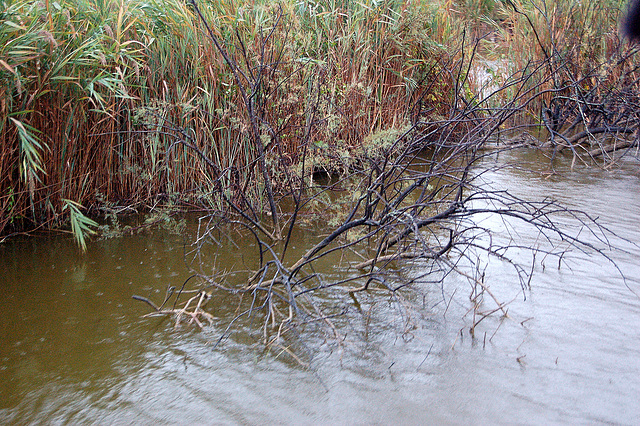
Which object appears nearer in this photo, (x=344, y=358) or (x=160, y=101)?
(x=344, y=358)

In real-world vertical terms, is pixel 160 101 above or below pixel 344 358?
above

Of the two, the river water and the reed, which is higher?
the reed

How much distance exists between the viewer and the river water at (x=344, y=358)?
2.10 m

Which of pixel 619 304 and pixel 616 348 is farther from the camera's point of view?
pixel 619 304

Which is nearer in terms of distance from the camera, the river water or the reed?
the river water

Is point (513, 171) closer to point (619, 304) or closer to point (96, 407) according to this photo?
point (619, 304)

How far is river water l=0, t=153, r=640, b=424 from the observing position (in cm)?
210

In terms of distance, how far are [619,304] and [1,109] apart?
12.8 ft

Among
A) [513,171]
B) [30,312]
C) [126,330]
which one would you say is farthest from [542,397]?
[513,171]

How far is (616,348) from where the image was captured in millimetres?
2455

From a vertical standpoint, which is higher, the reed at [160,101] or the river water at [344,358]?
the reed at [160,101]

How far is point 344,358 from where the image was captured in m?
2.44

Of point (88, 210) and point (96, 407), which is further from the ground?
point (88, 210)

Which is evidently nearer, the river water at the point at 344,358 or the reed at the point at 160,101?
the river water at the point at 344,358
